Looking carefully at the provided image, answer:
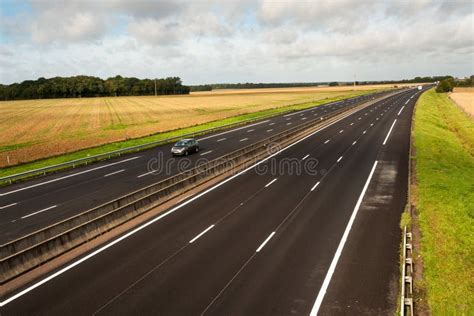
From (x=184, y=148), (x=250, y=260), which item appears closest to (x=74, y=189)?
(x=184, y=148)

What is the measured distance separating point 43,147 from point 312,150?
31.0 metres

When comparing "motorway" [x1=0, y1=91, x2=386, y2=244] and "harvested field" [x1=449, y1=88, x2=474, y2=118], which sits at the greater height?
"harvested field" [x1=449, y1=88, x2=474, y2=118]

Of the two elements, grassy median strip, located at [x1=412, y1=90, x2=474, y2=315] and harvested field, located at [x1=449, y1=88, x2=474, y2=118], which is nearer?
grassy median strip, located at [x1=412, y1=90, x2=474, y2=315]

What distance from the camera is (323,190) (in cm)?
2373

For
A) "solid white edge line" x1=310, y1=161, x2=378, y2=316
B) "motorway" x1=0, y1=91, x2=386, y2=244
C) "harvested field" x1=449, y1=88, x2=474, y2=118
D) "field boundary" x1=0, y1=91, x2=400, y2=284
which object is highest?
"harvested field" x1=449, y1=88, x2=474, y2=118

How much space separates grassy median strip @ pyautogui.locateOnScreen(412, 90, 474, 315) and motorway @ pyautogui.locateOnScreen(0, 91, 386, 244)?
57.7ft

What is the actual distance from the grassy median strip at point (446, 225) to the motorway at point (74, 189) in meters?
17.6

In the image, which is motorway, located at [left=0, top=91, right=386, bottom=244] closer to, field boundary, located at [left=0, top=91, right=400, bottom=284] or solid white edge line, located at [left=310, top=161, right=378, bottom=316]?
field boundary, located at [left=0, top=91, right=400, bottom=284]

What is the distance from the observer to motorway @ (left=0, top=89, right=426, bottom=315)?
11.5m

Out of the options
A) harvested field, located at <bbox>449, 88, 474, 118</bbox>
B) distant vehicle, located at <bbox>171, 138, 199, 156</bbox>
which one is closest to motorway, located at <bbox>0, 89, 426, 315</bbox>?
distant vehicle, located at <bbox>171, 138, 199, 156</bbox>

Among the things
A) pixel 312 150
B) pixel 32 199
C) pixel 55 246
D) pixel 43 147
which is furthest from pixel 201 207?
pixel 43 147

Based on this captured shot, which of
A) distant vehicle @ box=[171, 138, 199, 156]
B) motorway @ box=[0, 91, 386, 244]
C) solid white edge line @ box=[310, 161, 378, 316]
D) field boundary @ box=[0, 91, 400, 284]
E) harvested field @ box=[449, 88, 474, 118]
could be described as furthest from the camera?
harvested field @ box=[449, 88, 474, 118]

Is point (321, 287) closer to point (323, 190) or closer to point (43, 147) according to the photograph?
point (323, 190)

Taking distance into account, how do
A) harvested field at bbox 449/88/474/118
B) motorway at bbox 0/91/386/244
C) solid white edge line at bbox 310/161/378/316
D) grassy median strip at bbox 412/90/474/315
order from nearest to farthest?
solid white edge line at bbox 310/161/378/316
grassy median strip at bbox 412/90/474/315
motorway at bbox 0/91/386/244
harvested field at bbox 449/88/474/118
